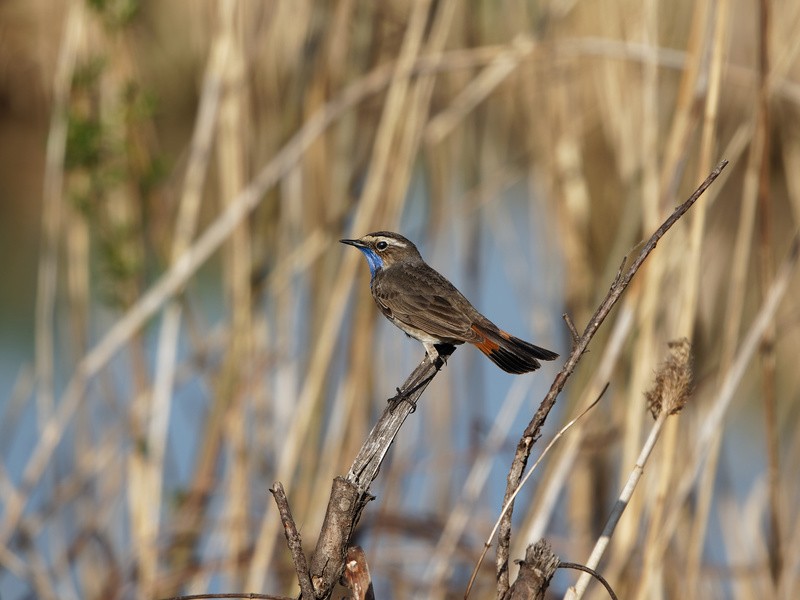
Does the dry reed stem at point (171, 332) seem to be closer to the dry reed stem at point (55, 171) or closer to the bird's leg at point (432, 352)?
the dry reed stem at point (55, 171)

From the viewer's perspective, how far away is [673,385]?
1.80m

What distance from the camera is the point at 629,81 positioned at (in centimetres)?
393

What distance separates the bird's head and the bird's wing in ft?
0.27

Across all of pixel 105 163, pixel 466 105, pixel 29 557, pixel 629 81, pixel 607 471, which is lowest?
pixel 29 557

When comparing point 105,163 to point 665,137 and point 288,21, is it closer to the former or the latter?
point 288,21

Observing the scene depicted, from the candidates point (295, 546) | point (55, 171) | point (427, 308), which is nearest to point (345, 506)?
point (295, 546)

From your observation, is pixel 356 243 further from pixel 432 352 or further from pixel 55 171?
pixel 55 171

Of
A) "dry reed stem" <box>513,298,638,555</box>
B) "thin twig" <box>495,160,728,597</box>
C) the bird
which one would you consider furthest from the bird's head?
"thin twig" <box>495,160,728,597</box>

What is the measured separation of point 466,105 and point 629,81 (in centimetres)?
62

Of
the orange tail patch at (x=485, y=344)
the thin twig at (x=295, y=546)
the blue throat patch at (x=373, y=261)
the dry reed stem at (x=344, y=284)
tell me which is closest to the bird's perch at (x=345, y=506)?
the thin twig at (x=295, y=546)

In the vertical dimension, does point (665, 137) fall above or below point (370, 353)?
above

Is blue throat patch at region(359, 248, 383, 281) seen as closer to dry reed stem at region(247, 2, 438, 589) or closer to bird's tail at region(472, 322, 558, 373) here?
dry reed stem at region(247, 2, 438, 589)

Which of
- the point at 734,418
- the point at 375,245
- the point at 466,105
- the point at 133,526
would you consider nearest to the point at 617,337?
the point at 375,245

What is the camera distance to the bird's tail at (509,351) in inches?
102
